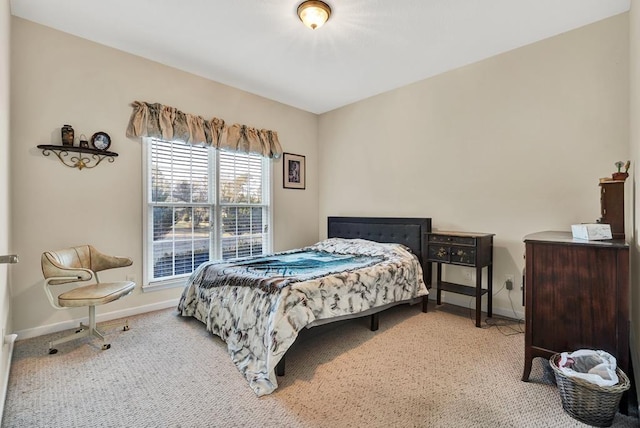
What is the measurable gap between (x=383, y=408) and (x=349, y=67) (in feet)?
11.1

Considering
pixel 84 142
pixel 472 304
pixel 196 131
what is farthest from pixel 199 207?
pixel 472 304

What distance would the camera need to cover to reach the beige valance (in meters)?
3.35

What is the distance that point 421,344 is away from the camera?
2625 millimetres

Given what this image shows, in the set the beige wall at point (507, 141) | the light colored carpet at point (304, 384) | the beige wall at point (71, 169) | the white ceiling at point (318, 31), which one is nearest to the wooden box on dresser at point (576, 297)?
the light colored carpet at point (304, 384)

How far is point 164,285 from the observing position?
3.55 metres

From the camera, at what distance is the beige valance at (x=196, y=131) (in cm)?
335

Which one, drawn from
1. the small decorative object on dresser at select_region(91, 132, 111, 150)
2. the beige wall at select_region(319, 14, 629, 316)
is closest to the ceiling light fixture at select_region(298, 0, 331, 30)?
the beige wall at select_region(319, 14, 629, 316)

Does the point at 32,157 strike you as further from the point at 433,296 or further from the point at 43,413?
the point at 433,296

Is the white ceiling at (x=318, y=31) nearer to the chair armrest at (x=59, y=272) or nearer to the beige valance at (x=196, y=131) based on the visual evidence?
the beige valance at (x=196, y=131)

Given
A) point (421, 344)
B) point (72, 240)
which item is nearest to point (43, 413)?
point (72, 240)

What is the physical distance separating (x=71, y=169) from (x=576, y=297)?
422 cm

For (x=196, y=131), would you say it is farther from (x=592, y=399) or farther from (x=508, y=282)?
(x=592, y=399)

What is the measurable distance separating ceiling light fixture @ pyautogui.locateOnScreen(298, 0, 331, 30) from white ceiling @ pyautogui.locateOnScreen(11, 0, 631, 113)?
5 cm

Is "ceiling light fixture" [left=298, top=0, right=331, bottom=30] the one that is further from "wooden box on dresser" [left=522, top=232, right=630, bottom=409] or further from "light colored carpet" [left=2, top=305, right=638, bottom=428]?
"light colored carpet" [left=2, top=305, right=638, bottom=428]
